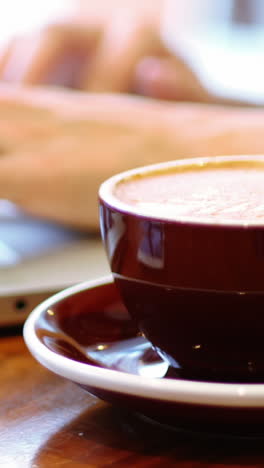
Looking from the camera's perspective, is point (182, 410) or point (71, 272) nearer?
point (182, 410)

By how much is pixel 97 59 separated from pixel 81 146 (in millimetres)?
1246

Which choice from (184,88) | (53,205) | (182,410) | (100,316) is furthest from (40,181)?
(184,88)

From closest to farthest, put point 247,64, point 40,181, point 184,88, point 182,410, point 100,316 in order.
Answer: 1. point 182,410
2. point 100,316
3. point 40,181
4. point 184,88
5. point 247,64

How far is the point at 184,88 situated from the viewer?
4.38 ft

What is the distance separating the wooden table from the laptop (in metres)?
0.07

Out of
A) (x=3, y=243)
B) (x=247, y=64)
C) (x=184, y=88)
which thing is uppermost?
(x=3, y=243)

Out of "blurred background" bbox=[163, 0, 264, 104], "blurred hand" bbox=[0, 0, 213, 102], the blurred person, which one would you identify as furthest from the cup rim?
"blurred background" bbox=[163, 0, 264, 104]

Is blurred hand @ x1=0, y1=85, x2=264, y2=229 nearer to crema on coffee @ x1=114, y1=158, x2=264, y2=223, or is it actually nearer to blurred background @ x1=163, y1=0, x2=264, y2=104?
crema on coffee @ x1=114, y1=158, x2=264, y2=223

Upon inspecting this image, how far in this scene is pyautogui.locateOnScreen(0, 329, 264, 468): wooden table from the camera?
26 cm

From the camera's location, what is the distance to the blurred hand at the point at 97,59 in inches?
59.4

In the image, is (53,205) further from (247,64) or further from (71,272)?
(247,64)

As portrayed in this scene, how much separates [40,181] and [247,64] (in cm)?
259

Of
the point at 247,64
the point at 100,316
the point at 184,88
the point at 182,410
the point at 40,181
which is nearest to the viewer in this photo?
the point at 182,410

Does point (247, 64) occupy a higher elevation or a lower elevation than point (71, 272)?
lower
